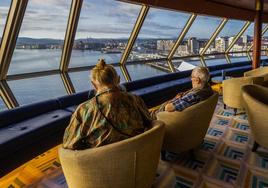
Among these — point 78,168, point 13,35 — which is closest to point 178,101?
point 78,168

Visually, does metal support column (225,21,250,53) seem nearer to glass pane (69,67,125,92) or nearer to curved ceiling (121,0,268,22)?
curved ceiling (121,0,268,22)

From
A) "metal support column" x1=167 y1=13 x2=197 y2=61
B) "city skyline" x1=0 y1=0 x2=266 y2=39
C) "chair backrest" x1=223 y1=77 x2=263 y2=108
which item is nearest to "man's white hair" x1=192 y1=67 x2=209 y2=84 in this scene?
"chair backrest" x1=223 y1=77 x2=263 y2=108

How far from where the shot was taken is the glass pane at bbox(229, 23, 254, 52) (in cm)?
1140

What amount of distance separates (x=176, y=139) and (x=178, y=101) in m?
0.43

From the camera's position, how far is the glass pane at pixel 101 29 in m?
5.74

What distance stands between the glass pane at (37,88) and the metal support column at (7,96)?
0.07m

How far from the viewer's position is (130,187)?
1.95 metres

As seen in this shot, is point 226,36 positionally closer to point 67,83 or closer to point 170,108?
point 67,83

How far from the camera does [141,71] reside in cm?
716

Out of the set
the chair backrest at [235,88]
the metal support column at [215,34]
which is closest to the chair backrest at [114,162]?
the chair backrest at [235,88]

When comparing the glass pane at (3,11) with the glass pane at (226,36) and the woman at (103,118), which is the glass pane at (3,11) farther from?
the glass pane at (226,36)

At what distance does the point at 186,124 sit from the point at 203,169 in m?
0.55

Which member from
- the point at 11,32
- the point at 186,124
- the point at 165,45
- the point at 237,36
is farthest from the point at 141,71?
the point at 237,36

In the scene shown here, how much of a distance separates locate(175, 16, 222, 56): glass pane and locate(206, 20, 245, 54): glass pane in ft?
1.87
